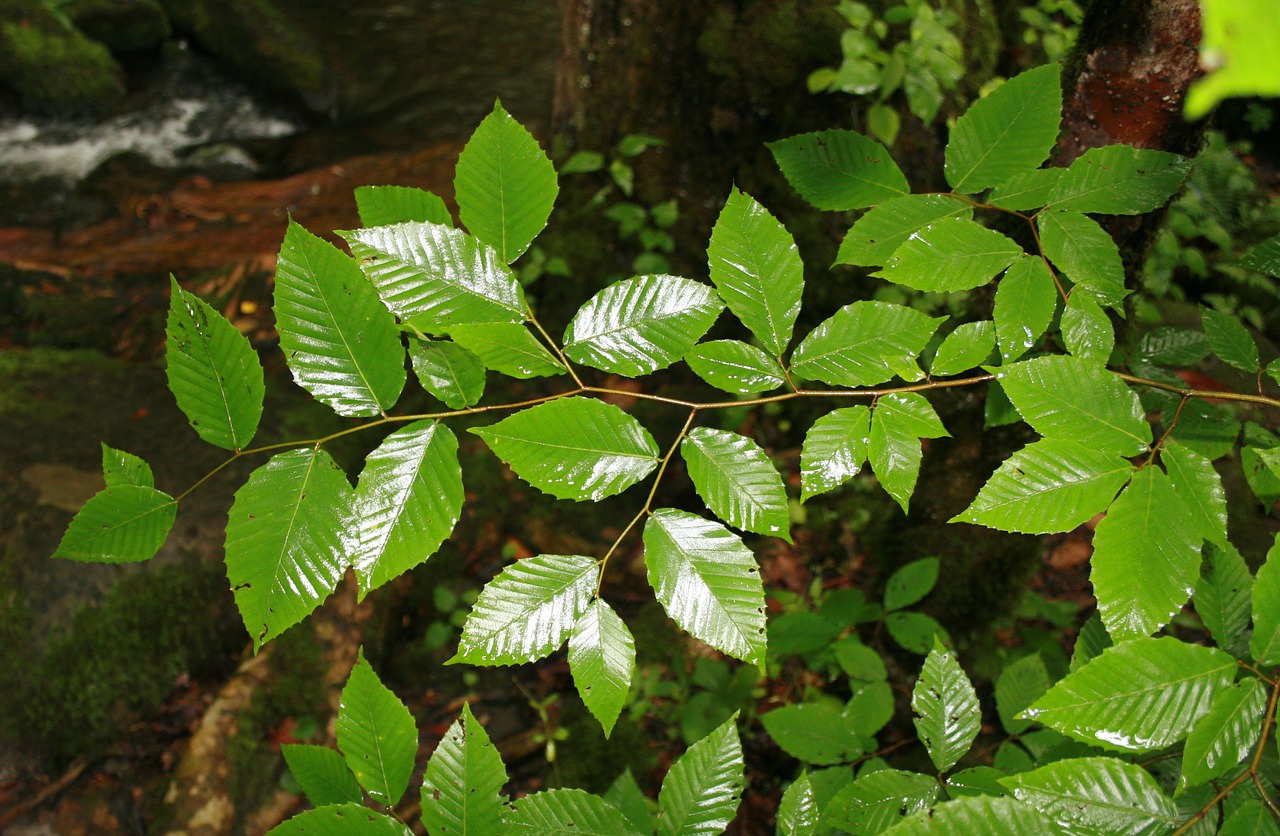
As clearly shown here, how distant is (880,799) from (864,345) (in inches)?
25.0

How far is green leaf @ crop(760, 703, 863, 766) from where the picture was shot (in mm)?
1459

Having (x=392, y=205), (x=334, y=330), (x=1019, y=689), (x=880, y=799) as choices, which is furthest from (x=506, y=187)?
(x=1019, y=689)

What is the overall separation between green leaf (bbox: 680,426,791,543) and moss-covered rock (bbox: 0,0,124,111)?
319 inches

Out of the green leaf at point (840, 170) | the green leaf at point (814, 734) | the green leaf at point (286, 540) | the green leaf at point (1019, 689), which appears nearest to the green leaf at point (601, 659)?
the green leaf at point (286, 540)

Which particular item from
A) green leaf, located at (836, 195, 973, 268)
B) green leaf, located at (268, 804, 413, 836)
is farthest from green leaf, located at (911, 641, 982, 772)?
green leaf, located at (268, 804, 413, 836)

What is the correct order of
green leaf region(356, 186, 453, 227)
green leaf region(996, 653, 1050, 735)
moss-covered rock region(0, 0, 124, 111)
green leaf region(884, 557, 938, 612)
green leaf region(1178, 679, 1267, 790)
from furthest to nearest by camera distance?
moss-covered rock region(0, 0, 124, 111) → green leaf region(884, 557, 938, 612) → green leaf region(996, 653, 1050, 735) → green leaf region(356, 186, 453, 227) → green leaf region(1178, 679, 1267, 790)

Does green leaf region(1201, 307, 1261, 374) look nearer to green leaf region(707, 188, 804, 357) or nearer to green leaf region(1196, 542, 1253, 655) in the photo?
green leaf region(1196, 542, 1253, 655)

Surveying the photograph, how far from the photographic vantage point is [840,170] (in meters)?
0.94

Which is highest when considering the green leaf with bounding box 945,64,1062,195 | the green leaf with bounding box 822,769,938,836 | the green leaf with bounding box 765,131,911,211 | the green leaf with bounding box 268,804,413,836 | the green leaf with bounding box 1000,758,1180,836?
the green leaf with bounding box 945,64,1062,195

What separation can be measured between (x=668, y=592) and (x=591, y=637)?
0.09 metres

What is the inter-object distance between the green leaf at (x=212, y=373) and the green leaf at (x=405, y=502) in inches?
6.2

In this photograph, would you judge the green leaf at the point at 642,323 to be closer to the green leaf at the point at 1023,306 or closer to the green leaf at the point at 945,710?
the green leaf at the point at 1023,306

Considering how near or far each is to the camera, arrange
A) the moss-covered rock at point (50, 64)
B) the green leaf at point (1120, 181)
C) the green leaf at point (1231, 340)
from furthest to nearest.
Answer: the moss-covered rock at point (50, 64), the green leaf at point (1231, 340), the green leaf at point (1120, 181)

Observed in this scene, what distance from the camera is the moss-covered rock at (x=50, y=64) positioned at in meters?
6.40
